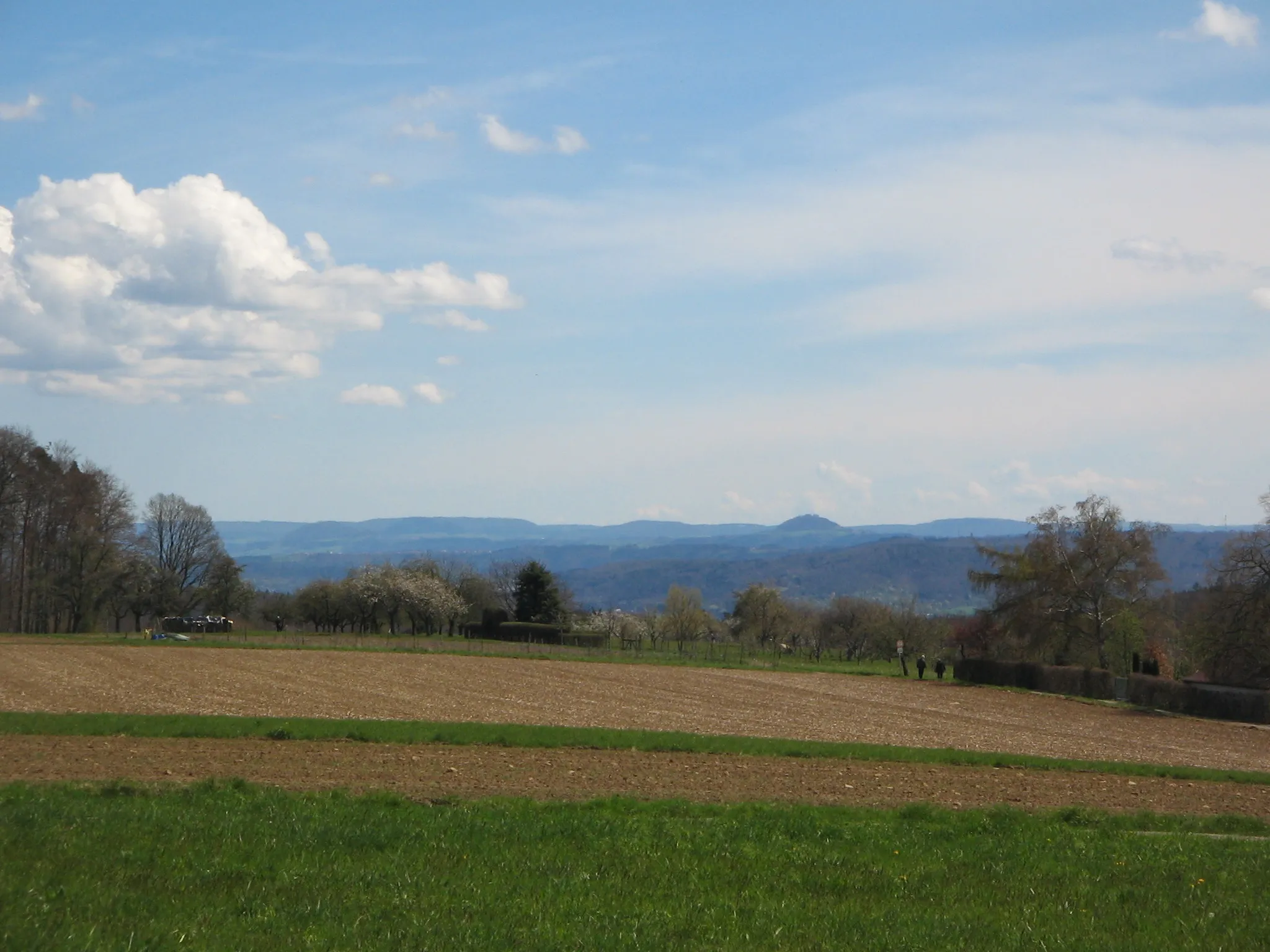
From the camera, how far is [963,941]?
29.6 ft

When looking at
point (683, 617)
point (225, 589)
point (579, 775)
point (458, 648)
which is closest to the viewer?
point (579, 775)

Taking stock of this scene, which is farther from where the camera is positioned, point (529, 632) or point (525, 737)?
point (529, 632)

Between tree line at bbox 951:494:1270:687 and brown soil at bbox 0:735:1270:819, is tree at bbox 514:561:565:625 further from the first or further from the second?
brown soil at bbox 0:735:1270:819

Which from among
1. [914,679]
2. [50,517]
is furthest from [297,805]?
[50,517]

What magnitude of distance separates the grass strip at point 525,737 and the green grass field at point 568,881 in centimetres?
1070

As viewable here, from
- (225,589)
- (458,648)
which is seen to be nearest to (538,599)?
(458,648)

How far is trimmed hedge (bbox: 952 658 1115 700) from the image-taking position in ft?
187

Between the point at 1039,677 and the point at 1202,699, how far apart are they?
10769 mm

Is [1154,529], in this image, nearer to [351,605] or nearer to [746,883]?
[746,883]

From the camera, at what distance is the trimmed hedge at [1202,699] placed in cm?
4878

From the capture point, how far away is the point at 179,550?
119m

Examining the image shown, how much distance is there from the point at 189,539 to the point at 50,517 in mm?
28211

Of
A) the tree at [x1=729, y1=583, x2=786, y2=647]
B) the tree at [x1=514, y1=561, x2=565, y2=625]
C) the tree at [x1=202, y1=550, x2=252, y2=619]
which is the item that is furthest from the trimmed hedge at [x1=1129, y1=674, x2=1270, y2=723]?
the tree at [x1=202, y1=550, x2=252, y2=619]

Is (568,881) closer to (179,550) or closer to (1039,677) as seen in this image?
(1039,677)
